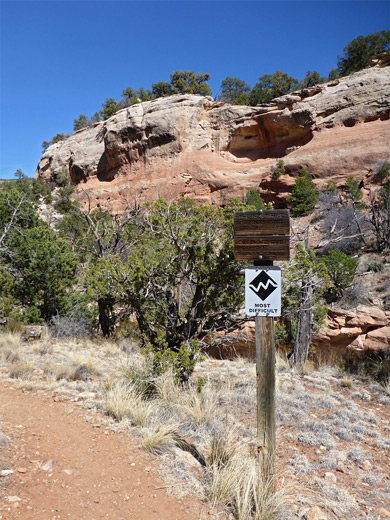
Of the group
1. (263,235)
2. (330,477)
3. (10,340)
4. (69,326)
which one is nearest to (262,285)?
(263,235)

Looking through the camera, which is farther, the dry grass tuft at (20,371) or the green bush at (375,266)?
the green bush at (375,266)

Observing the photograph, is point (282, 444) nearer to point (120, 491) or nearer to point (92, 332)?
point (120, 491)

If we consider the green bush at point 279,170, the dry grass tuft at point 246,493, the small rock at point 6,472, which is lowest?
the dry grass tuft at point 246,493

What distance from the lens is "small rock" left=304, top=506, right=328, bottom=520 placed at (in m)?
3.33

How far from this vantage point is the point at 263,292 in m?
3.44

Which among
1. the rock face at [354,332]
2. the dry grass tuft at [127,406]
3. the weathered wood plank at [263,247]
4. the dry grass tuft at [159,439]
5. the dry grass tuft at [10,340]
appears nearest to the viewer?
the weathered wood plank at [263,247]

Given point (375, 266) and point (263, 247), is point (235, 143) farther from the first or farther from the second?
point (263, 247)

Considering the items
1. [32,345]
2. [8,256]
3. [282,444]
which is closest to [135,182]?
[8,256]

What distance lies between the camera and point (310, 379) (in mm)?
8320

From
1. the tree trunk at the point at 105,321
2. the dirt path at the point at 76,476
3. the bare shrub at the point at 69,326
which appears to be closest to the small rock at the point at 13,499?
the dirt path at the point at 76,476

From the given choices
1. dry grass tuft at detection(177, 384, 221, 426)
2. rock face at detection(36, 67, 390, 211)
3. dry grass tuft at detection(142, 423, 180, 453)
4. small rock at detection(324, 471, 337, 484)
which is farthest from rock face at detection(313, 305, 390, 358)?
rock face at detection(36, 67, 390, 211)

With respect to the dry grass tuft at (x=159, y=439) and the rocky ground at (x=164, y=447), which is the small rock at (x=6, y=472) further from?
the dry grass tuft at (x=159, y=439)

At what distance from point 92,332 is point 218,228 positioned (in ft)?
25.0

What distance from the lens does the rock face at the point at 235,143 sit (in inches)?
1107
